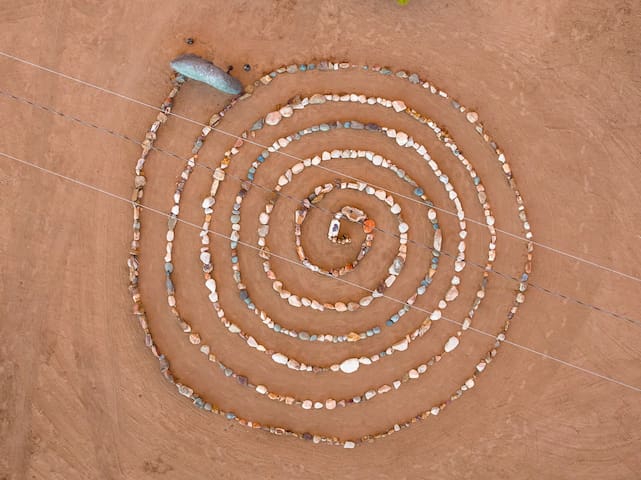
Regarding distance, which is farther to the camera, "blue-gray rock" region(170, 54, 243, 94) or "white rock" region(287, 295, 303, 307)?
"white rock" region(287, 295, 303, 307)

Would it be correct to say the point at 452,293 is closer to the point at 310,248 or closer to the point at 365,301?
the point at 365,301

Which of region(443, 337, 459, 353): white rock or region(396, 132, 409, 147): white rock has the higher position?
region(396, 132, 409, 147): white rock

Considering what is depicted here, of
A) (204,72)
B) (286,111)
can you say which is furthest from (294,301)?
(204,72)

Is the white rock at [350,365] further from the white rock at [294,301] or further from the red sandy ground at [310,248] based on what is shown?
the white rock at [294,301]

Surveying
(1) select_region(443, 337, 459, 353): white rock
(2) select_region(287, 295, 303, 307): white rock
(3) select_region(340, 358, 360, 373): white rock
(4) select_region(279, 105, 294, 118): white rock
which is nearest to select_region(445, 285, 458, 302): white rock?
(1) select_region(443, 337, 459, 353): white rock

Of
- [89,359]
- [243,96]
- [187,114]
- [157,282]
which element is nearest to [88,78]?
[187,114]

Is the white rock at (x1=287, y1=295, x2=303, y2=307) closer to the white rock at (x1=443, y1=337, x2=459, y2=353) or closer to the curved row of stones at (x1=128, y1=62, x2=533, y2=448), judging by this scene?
the curved row of stones at (x1=128, y1=62, x2=533, y2=448)
